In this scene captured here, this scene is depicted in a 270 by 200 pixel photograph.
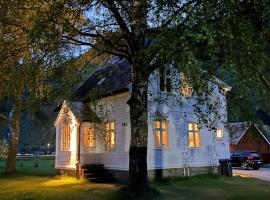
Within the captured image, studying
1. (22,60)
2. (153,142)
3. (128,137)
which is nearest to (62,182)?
(128,137)

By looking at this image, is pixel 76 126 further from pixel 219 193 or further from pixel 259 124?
pixel 259 124

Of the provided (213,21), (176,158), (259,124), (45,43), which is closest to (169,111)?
(176,158)

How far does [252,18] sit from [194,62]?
3.03 meters

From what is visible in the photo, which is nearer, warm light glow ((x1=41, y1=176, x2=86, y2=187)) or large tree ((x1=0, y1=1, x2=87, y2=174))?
large tree ((x1=0, y1=1, x2=87, y2=174))

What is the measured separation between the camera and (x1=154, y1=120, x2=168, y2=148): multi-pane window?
21031 mm

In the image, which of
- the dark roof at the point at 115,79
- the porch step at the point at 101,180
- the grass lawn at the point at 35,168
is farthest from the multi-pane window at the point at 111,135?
the grass lawn at the point at 35,168

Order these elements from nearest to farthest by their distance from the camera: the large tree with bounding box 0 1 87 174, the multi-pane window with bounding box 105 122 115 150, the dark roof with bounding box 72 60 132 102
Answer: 1. the large tree with bounding box 0 1 87 174
2. the dark roof with bounding box 72 60 132 102
3. the multi-pane window with bounding box 105 122 115 150

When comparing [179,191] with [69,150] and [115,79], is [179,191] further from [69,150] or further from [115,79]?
[69,150]

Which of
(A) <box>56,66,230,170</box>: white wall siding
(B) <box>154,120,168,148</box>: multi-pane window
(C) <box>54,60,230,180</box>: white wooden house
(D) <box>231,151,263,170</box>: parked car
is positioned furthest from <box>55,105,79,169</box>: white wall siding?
(D) <box>231,151,263,170</box>: parked car

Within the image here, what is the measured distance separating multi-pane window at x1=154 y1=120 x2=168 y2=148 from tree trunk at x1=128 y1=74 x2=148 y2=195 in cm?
643

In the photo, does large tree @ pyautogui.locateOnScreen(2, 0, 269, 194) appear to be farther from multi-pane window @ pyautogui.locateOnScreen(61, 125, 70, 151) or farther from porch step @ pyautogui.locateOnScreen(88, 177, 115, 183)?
multi-pane window @ pyautogui.locateOnScreen(61, 125, 70, 151)

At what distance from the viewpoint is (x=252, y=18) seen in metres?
10.1

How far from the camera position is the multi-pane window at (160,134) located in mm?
21031

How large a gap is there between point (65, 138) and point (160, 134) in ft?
24.0
